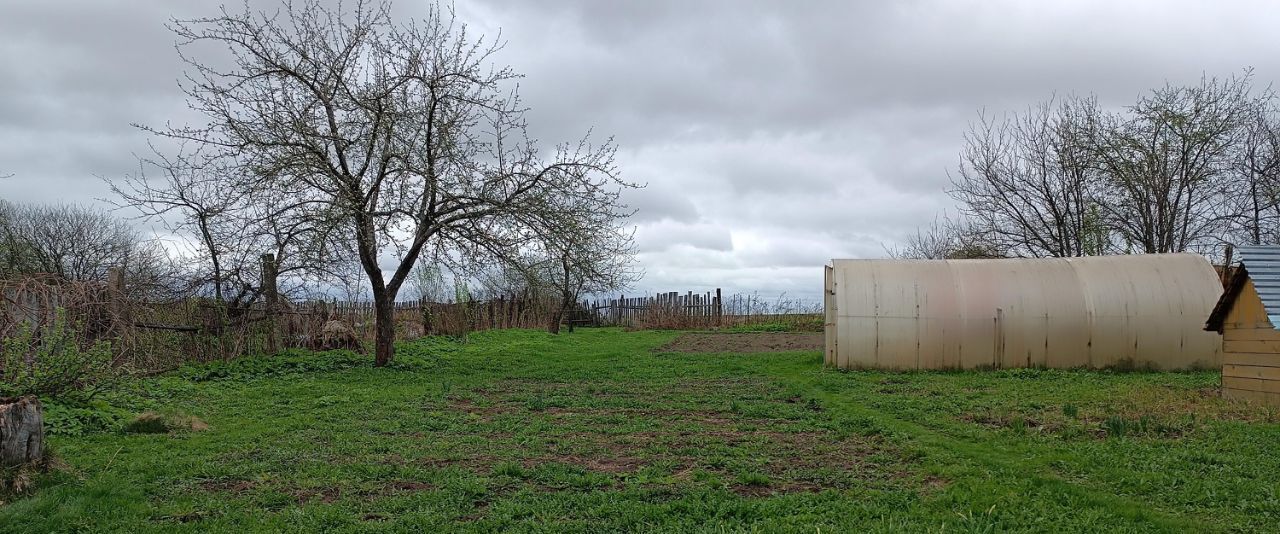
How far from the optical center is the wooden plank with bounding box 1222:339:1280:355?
31.9ft

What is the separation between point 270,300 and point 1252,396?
15.8 meters

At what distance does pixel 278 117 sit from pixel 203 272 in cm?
357

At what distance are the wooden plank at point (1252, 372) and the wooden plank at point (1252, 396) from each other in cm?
20

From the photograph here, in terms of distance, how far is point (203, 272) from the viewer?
47.7 ft

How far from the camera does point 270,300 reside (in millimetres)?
15328

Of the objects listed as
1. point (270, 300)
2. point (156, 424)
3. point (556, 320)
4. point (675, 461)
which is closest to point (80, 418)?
point (156, 424)

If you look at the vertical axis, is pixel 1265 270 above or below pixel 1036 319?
above

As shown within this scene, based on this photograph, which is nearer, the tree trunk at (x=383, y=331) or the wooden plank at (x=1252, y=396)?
the wooden plank at (x=1252, y=396)

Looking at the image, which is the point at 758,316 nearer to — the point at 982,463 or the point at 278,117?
the point at 278,117

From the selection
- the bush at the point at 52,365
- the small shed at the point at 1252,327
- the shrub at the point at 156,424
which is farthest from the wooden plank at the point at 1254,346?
the bush at the point at 52,365

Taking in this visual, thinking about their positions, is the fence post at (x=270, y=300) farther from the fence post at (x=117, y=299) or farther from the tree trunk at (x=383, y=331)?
the fence post at (x=117, y=299)

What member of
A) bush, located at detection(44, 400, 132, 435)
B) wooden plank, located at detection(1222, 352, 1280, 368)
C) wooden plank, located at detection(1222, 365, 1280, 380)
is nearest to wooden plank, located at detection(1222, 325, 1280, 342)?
wooden plank, located at detection(1222, 352, 1280, 368)

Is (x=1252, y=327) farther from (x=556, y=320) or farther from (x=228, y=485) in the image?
(x=556, y=320)

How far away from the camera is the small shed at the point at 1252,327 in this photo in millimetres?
9578
